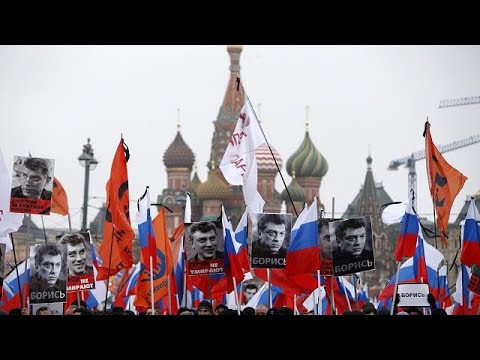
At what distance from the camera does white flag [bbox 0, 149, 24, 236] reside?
15.5 metres

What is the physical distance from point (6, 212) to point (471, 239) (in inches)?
217

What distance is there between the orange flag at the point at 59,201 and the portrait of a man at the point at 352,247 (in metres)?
4.78

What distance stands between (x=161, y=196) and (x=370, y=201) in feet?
53.8

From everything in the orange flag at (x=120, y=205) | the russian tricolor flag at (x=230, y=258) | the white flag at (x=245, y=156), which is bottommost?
the russian tricolor flag at (x=230, y=258)

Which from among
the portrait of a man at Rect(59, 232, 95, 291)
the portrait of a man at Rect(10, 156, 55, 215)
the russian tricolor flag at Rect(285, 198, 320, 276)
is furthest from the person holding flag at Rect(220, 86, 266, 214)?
the portrait of a man at Rect(10, 156, 55, 215)

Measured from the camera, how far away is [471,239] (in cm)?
1655

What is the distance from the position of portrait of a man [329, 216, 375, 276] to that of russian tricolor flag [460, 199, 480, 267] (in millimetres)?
1532

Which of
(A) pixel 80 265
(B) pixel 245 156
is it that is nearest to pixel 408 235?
(B) pixel 245 156

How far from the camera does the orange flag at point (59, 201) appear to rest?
1881 cm

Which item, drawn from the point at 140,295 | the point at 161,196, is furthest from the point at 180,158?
the point at 140,295

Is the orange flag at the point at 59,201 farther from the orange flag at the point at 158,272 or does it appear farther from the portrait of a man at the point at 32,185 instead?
the portrait of a man at the point at 32,185

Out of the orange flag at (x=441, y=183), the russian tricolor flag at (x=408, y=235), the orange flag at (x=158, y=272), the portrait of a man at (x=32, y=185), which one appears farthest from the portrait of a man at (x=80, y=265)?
the orange flag at (x=441, y=183)
